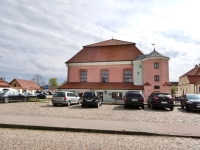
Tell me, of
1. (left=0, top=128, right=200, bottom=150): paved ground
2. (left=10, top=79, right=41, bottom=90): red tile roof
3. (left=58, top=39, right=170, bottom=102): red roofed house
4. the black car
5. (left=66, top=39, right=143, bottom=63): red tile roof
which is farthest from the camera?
(left=10, top=79, right=41, bottom=90): red tile roof

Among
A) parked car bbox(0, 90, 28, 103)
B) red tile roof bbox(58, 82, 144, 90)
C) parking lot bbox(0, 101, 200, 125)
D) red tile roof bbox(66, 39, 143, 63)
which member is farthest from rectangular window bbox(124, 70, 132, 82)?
parking lot bbox(0, 101, 200, 125)

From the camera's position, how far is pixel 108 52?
36.4m

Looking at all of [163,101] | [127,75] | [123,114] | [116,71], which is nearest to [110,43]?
[116,71]

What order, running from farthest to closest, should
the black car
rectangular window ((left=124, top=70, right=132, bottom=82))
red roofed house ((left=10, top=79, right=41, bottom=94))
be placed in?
red roofed house ((left=10, top=79, right=41, bottom=94)), rectangular window ((left=124, top=70, right=132, bottom=82)), the black car

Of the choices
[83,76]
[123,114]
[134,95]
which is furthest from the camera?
[83,76]

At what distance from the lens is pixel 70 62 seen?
1437 inches

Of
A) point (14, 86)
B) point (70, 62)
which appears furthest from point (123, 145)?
point (14, 86)

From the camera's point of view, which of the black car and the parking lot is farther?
the black car

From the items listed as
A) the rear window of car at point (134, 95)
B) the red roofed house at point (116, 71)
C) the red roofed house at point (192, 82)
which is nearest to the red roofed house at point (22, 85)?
the red roofed house at point (116, 71)

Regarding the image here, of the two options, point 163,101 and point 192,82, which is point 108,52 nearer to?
point 163,101

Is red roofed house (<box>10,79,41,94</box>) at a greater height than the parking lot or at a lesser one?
greater

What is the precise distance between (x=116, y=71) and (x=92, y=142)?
2773 centimetres

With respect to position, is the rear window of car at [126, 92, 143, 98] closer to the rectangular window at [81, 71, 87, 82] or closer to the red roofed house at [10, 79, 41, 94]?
the rectangular window at [81, 71, 87, 82]

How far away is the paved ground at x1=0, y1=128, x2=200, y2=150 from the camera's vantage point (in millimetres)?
5820
